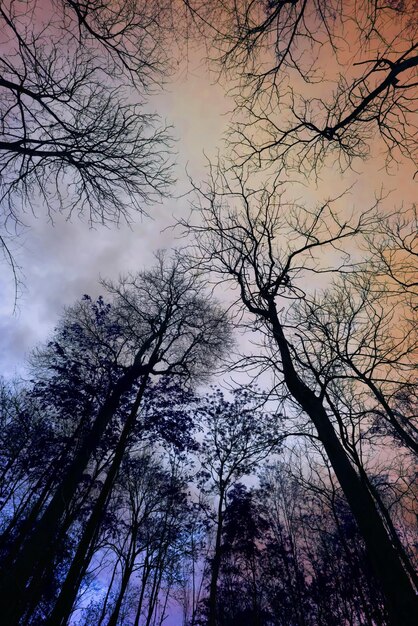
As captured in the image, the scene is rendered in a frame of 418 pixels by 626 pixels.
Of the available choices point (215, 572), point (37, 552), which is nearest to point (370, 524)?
point (37, 552)

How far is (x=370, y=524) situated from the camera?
10.6 feet

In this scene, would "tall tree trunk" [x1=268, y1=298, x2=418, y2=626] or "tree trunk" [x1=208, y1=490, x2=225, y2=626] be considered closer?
"tall tree trunk" [x1=268, y1=298, x2=418, y2=626]

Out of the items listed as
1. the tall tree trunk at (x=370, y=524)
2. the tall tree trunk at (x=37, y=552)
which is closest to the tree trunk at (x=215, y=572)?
the tall tree trunk at (x=37, y=552)

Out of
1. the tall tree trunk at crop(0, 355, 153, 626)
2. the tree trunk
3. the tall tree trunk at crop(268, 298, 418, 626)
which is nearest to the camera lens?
the tall tree trunk at crop(268, 298, 418, 626)

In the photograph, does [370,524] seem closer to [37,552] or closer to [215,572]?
[37,552]

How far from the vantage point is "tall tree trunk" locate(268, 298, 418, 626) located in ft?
8.83

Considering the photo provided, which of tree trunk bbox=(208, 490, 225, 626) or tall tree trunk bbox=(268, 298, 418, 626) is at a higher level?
tree trunk bbox=(208, 490, 225, 626)

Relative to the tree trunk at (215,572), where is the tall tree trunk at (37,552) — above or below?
below

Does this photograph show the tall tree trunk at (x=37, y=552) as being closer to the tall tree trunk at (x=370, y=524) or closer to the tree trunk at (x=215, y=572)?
the tall tree trunk at (x=370, y=524)

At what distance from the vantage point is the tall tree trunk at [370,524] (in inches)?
106

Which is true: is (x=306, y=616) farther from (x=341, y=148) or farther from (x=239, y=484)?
(x=341, y=148)

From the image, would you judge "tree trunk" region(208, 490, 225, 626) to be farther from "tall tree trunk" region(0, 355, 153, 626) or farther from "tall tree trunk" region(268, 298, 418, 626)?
"tall tree trunk" region(268, 298, 418, 626)

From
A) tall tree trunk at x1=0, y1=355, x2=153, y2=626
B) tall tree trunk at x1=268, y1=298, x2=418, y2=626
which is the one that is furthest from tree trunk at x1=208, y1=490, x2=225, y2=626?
tall tree trunk at x1=268, y1=298, x2=418, y2=626

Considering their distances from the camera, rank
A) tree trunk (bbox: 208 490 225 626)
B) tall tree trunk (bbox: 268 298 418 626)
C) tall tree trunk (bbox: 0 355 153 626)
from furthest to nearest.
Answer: tree trunk (bbox: 208 490 225 626) < tall tree trunk (bbox: 0 355 153 626) < tall tree trunk (bbox: 268 298 418 626)
